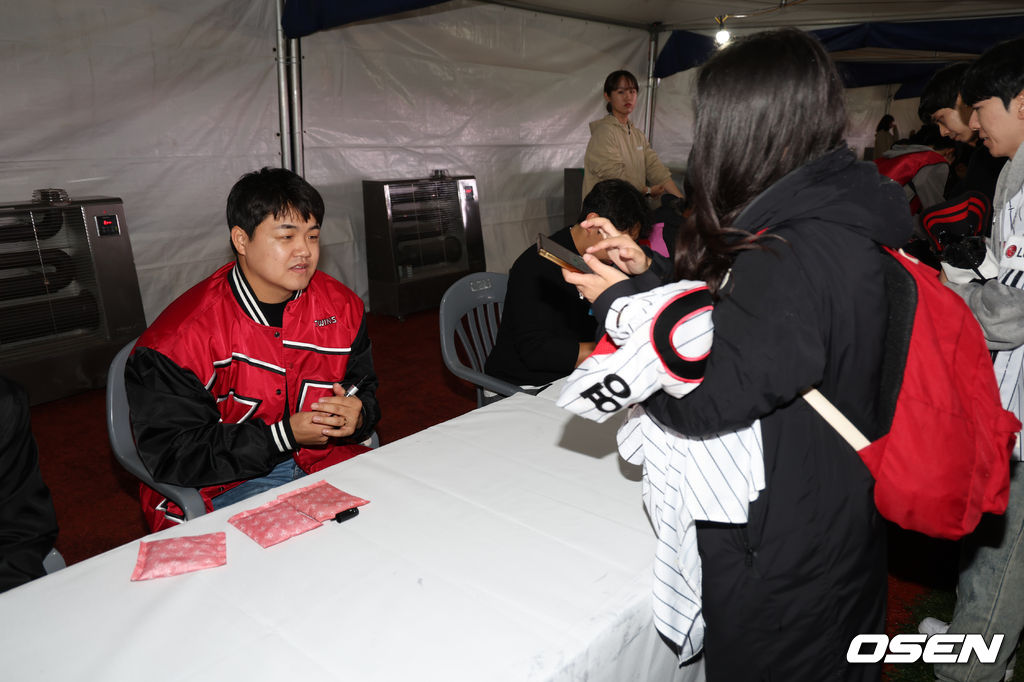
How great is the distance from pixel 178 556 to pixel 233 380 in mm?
705

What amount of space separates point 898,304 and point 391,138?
5.14m

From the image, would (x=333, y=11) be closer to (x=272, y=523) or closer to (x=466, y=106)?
(x=466, y=106)

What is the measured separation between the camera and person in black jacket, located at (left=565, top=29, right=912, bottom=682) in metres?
0.85

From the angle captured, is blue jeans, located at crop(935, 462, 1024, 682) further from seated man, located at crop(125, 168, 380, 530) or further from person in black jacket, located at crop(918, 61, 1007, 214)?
seated man, located at crop(125, 168, 380, 530)

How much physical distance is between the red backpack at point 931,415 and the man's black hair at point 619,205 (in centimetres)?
141

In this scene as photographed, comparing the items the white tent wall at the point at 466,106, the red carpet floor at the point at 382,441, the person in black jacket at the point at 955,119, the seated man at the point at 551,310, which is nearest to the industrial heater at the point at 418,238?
the white tent wall at the point at 466,106

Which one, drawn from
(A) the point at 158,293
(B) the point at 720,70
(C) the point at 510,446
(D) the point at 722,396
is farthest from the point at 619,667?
(A) the point at 158,293

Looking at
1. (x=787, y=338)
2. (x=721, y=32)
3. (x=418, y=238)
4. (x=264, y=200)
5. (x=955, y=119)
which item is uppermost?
(x=721, y=32)

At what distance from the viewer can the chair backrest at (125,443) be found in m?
1.62

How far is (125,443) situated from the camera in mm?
1724

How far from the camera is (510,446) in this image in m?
1.63

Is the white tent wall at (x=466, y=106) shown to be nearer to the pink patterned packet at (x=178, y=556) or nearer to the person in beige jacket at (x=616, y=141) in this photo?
the person in beige jacket at (x=616, y=141)

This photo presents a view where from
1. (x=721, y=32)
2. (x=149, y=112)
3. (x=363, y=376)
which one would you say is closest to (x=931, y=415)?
(x=363, y=376)

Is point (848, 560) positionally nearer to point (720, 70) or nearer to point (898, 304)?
point (898, 304)
